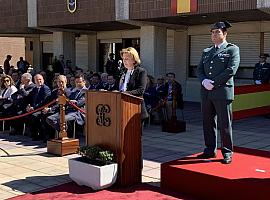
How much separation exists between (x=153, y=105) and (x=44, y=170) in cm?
428

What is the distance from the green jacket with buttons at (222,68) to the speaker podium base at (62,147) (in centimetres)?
278

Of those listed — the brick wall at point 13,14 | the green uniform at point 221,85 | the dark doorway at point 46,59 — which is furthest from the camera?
the dark doorway at point 46,59

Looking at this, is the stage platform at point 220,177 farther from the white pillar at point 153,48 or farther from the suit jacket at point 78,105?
the white pillar at point 153,48

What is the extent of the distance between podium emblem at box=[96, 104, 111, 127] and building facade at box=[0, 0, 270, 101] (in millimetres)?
5934

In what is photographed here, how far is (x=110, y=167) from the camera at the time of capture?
4953 mm

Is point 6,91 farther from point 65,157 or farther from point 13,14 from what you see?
point 13,14

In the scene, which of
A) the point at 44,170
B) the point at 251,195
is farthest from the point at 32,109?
the point at 251,195

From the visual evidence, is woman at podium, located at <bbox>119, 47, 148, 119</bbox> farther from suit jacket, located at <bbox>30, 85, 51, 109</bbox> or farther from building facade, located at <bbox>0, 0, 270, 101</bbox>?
building facade, located at <bbox>0, 0, 270, 101</bbox>

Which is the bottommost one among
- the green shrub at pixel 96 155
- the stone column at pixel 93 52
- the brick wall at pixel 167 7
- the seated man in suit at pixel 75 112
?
the green shrub at pixel 96 155

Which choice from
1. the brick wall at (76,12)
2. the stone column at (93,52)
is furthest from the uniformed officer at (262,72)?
the stone column at (93,52)

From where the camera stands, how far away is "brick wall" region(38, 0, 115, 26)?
43.4ft

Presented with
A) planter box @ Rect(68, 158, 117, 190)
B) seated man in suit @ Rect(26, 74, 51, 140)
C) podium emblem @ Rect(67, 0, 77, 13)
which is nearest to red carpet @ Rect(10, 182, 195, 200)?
planter box @ Rect(68, 158, 117, 190)

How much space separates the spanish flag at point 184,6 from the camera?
10938 mm

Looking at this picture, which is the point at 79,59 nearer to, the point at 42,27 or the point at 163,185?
the point at 42,27
